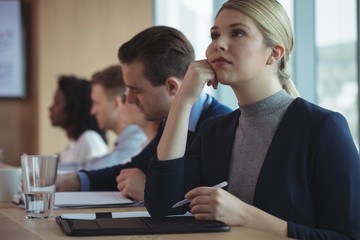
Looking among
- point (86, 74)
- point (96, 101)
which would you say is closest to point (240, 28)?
point (96, 101)

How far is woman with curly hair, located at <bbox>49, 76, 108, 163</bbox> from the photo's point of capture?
15.7ft

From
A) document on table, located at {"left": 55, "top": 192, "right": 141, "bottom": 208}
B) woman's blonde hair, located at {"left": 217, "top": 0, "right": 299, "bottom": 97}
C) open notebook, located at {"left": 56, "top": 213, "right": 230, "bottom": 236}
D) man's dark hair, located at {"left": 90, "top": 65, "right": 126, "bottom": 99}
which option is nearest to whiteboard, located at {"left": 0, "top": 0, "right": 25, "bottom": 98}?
man's dark hair, located at {"left": 90, "top": 65, "right": 126, "bottom": 99}

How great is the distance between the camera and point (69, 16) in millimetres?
6551

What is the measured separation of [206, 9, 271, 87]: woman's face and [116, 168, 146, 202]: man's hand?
52cm

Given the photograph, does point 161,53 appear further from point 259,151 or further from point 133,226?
point 133,226

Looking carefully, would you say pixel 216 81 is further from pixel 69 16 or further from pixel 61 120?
pixel 69 16

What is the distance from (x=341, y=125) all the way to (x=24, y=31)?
5.40 metres

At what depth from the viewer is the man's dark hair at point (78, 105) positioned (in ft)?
16.3

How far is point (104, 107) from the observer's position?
13.5 feet

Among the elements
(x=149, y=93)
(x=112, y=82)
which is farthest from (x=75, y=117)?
(x=149, y=93)

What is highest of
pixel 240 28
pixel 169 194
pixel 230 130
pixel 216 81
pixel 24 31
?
pixel 24 31

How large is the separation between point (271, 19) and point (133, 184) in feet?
2.29

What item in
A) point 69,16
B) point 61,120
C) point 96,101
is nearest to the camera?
point 96,101


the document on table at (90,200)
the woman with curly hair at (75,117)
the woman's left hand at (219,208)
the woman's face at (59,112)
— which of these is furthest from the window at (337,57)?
the woman's left hand at (219,208)
